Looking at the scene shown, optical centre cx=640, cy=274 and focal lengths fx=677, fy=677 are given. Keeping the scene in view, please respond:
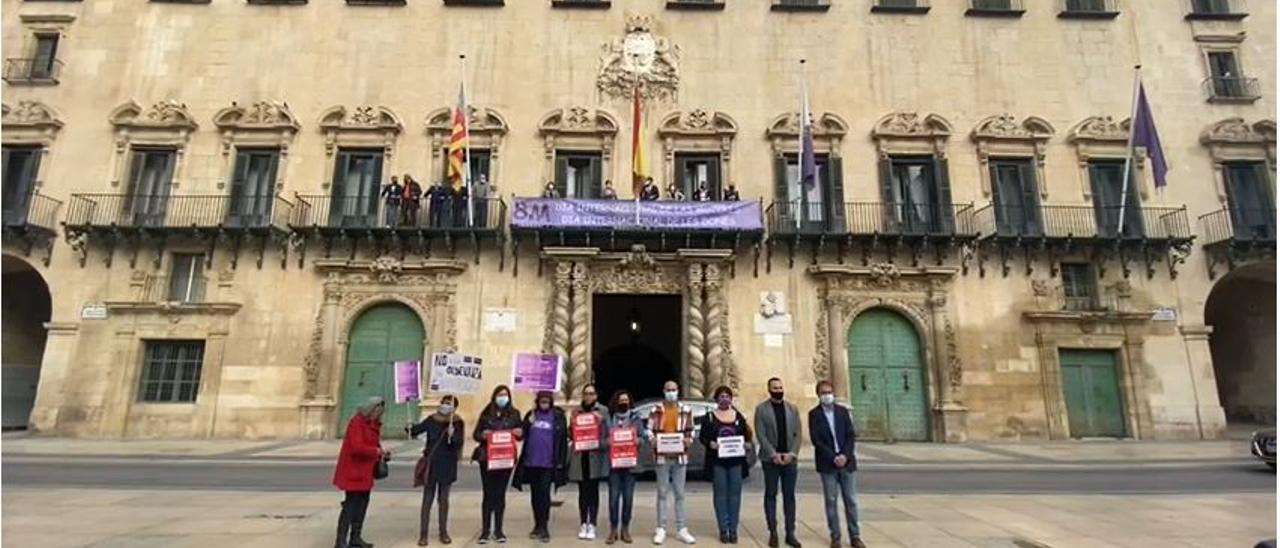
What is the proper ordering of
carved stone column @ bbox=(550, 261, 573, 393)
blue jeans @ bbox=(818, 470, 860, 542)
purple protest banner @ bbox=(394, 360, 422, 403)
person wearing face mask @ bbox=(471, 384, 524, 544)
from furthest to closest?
carved stone column @ bbox=(550, 261, 573, 393), purple protest banner @ bbox=(394, 360, 422, 403), person wearing face mask @ bbox=(471, 384, 524, 544), blue jeans @ bbox=(818, 470, 860, 542)

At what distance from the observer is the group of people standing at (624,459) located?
25.3 feet

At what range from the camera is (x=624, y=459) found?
7.86 metres

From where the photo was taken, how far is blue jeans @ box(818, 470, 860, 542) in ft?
24.8

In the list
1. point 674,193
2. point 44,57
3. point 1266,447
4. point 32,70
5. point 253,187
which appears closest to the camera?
point 1266,447

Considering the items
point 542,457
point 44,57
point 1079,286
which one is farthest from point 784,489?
point 44,57

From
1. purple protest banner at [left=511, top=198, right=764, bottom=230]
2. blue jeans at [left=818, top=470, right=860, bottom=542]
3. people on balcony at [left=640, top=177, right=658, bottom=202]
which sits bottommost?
blue jeans at [left=818, top=470, right=860, bottom=542]

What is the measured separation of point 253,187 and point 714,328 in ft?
53.2

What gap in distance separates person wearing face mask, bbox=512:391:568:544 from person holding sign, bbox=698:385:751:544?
171 centimetres

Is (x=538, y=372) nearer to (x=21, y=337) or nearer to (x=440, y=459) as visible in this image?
(x=440, y=459)

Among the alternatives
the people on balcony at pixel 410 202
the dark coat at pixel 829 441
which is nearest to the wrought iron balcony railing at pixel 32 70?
the people on balcony at pixel 410 202

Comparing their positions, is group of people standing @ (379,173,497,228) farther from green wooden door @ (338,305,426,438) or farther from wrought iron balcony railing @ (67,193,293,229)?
wrought iron balcony railing @ (67,193,293,229)

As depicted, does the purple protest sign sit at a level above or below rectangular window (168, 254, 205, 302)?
below

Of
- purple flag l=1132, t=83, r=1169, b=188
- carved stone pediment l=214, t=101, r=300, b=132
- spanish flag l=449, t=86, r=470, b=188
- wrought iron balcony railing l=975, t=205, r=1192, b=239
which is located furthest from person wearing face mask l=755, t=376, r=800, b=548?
carved stone pediment l=214, t=101, r=300, b=132

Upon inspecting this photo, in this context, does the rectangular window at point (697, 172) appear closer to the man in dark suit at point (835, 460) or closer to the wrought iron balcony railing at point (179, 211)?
the wrought iron balcony railing at point (179, 211)
